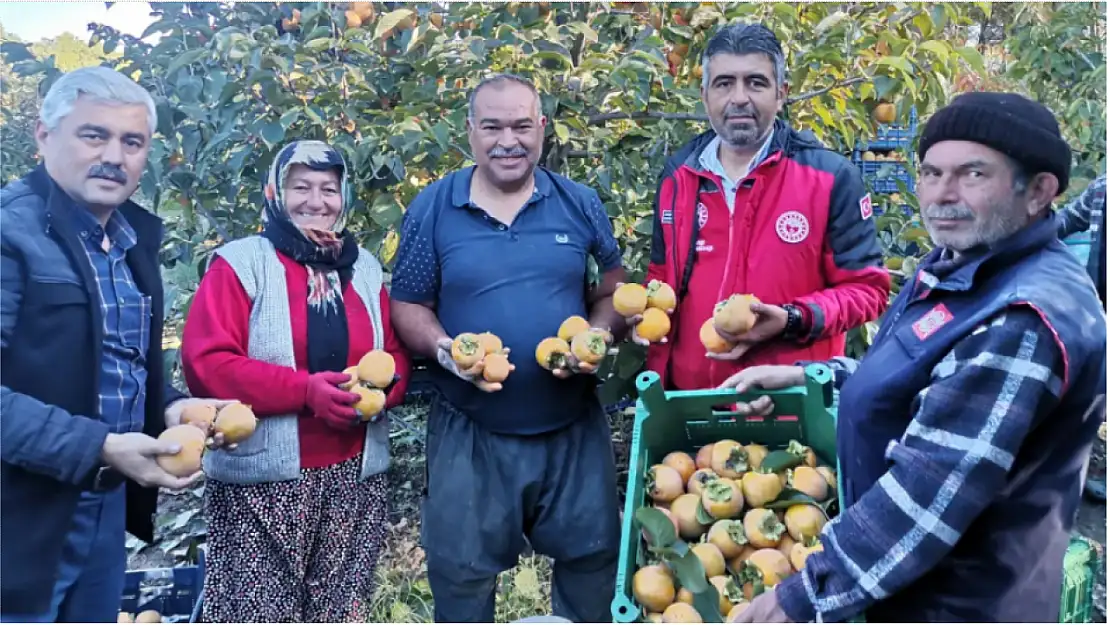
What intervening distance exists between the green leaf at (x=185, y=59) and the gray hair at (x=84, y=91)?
573 mm

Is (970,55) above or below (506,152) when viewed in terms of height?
above

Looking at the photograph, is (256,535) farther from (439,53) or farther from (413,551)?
(439,53)

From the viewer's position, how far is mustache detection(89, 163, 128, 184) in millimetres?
1729

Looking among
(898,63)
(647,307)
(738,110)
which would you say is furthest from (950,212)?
(898,63)

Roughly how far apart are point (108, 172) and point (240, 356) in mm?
487

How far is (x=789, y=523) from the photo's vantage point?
6.18 feet

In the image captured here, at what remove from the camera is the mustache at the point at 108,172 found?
1.73 meters

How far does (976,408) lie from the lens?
131cm

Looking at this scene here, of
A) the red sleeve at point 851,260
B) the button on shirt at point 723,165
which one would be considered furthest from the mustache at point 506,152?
the red sleeve at point 851,260

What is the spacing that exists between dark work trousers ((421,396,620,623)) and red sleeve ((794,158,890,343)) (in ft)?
2.29

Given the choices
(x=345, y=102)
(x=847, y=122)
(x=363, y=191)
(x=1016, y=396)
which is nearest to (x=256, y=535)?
(x=363, y=191)

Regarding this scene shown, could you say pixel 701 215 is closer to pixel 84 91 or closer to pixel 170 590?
pixel 84 91

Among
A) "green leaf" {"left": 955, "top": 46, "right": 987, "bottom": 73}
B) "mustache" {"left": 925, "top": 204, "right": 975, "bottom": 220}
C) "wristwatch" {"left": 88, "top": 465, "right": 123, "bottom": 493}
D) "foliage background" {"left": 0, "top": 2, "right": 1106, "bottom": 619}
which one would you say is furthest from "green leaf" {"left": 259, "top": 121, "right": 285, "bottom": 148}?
"green leaf" {"left": 955, "top": 46, "right": 987, "bottom": 73}

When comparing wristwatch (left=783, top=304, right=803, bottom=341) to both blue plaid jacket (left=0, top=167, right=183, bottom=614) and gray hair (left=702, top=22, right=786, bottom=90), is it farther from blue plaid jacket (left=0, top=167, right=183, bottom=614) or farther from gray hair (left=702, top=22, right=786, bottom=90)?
→ blue plaid jacket (left=0, top=167, right=183, bottom=614)
